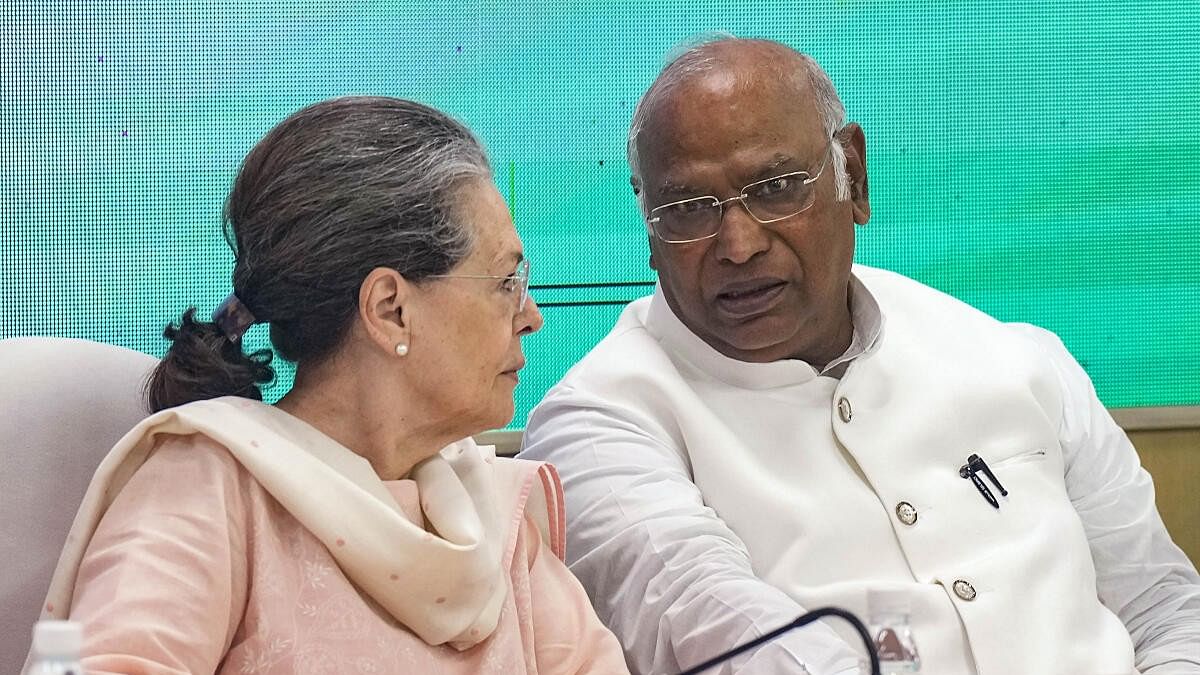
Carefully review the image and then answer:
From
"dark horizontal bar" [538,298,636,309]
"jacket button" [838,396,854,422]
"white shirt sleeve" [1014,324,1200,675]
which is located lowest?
"white shirt sleeve" [1014,324,1200,675]

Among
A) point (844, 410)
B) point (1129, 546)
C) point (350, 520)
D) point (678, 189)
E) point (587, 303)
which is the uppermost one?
point (678, 189)

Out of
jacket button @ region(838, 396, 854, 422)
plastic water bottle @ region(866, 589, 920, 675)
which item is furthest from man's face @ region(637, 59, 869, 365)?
plastic water bottle @ region(866, 589, 920, 675)

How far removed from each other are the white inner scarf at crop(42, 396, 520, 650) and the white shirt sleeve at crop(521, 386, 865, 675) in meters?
0.26

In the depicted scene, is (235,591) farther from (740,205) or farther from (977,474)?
(977,474)

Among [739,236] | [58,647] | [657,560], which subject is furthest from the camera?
[739,236]

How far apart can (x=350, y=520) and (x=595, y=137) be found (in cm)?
139

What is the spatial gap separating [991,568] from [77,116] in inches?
70.8

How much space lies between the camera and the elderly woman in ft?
4.70

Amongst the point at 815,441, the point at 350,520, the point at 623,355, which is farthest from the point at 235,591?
the point at 815,441

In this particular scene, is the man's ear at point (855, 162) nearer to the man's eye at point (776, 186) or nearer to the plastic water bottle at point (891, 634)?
the man's eye at point (776, 186)

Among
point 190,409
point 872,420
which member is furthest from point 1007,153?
point 190,409

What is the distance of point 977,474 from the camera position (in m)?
2.10

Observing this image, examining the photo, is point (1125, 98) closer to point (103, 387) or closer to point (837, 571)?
point (837, 571)

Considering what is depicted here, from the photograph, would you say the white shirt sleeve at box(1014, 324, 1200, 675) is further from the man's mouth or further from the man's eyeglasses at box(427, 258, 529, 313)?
the man's eyeglasses at box(427, 258, 529, 313)
